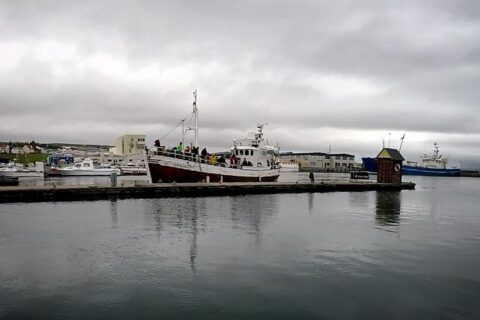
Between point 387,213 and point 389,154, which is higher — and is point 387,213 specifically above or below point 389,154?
below

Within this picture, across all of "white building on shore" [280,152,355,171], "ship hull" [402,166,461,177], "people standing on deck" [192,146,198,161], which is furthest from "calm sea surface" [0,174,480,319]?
"white building on shore" [280,152,355,171]

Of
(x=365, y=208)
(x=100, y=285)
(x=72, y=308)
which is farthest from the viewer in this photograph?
(x=365, y=208)

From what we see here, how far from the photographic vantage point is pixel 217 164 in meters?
40.9

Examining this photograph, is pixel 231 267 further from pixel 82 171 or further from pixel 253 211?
pixel 82 171

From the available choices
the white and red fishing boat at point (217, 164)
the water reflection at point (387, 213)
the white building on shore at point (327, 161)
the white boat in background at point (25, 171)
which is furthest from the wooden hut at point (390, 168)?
the white building on shore at point (327, 161)

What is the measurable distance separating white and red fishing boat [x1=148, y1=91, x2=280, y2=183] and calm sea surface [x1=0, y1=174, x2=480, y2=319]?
599 inches

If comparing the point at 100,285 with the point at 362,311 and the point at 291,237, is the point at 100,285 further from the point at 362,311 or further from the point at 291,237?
the point at 291,237

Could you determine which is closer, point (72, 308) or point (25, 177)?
point (72, 308)

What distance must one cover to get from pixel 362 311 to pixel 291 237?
26.6 feet

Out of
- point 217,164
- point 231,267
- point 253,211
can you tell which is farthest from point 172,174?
point 231,267

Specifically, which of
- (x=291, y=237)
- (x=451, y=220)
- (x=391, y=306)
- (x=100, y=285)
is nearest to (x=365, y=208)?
(x=451, y=220)

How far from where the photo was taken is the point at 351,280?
37.5ft

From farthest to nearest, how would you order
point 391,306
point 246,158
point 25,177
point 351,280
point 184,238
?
1. point 25,177
2. point 246,158
3. point 184,238
4. point 351,280
5. point 391,306

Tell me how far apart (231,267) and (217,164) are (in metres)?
28.6
